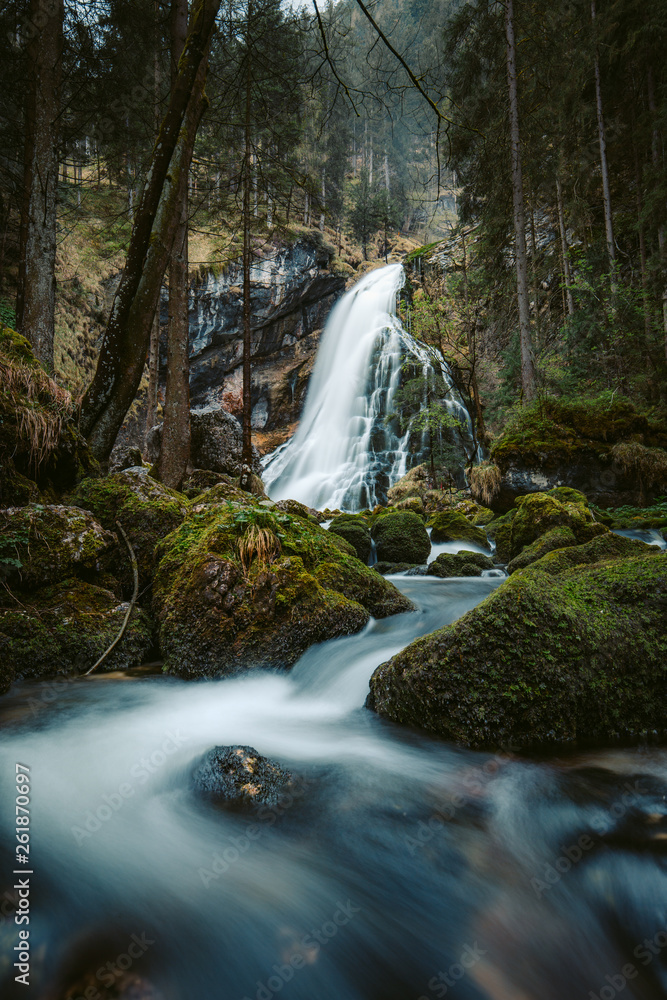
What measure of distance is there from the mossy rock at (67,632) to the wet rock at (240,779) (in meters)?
1.70

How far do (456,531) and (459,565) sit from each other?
2746 mm

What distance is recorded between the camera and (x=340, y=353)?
2700 centimetres

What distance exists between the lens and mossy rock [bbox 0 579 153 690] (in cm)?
353

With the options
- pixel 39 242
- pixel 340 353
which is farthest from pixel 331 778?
pixel 340 353

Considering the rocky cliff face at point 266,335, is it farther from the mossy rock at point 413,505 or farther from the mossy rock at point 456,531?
the mossy rock at point 456,531

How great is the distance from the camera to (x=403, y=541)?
959 cm

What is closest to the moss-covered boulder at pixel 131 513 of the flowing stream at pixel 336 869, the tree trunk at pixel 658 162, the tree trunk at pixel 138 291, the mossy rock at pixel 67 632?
the mossy rock at pixel 67 632

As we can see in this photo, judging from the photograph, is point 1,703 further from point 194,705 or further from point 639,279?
point 639,279

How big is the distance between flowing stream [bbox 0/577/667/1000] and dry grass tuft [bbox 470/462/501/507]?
9237 mm

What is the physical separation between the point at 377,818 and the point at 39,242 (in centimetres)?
915

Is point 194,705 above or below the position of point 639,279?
below

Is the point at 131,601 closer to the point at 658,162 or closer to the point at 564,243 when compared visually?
the point at 658,162

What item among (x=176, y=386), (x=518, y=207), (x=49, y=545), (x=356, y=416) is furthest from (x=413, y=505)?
(x=49, y=545)

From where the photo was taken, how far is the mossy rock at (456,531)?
10500 millimetres
